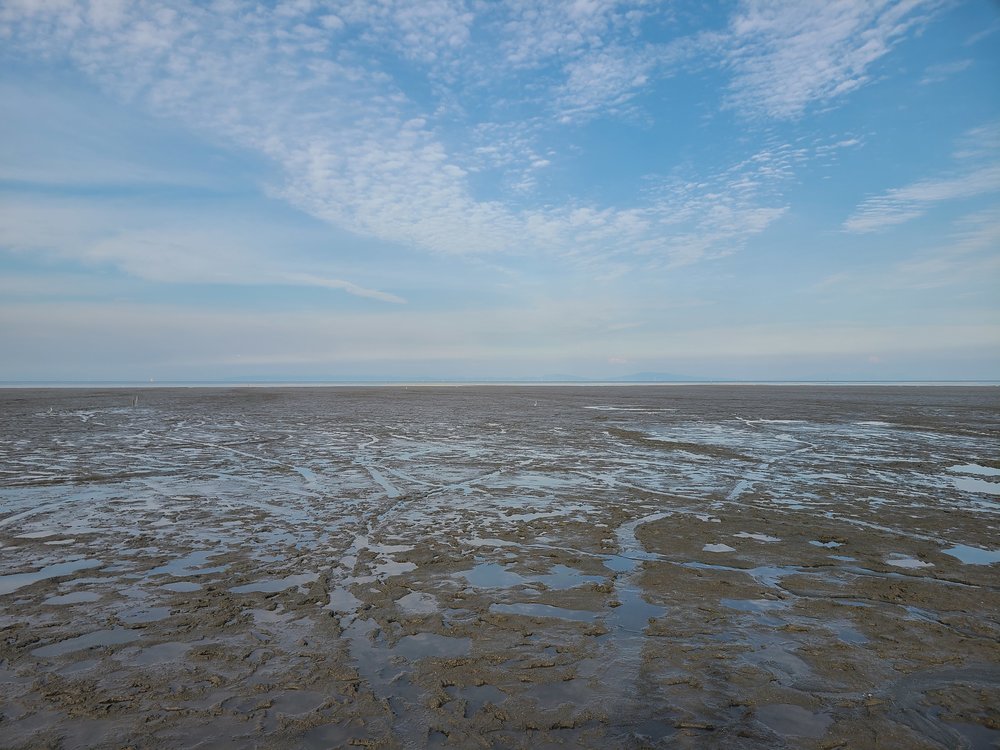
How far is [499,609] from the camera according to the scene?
6617 millimetres

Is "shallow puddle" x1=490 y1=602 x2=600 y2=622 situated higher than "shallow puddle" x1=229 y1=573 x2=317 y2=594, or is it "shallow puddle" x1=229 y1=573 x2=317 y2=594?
"shallow puddle" x1=229 y1=573 x2=317 y2=594

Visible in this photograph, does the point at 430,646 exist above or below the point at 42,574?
below

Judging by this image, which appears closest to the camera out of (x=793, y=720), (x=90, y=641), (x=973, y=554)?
(x=793, y=720)

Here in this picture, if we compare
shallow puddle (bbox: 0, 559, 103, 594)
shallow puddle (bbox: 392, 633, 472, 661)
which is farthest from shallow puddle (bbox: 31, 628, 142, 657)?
shallow puddle (bbox: 392, 633, 472, 661)

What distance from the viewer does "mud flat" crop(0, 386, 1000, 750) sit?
4438 mm

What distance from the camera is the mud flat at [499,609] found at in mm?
4438

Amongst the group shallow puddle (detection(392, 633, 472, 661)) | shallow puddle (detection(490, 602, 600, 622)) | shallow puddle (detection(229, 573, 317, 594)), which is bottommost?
shallow puddle (detection(490, 602, 600, 622))

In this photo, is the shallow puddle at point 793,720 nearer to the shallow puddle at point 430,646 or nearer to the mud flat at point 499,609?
the mud flat at point 499,609

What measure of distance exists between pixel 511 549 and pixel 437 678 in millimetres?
3983

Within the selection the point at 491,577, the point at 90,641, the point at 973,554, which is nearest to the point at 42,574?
the point at 90,641

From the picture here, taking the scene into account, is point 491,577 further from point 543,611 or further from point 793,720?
point 793,720

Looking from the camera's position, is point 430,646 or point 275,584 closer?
point 430,646

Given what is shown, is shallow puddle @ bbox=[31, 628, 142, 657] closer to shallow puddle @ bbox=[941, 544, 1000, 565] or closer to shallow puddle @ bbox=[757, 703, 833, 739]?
shallow puddle @ bbox=[757, 703, 833, 739]

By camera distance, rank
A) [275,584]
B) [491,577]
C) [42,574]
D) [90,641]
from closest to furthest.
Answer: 1. [90,641]
2. [275,584]
3. [42,574]
4. [491,577]
